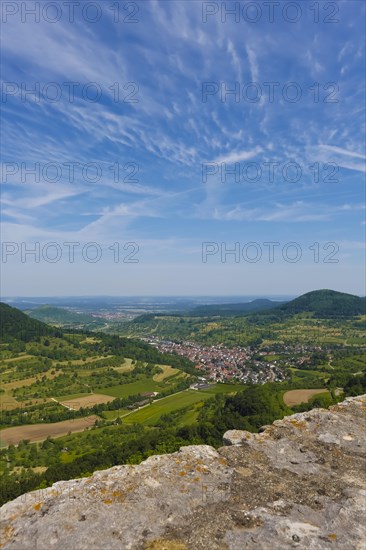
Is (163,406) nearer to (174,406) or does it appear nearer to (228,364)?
(174,406)

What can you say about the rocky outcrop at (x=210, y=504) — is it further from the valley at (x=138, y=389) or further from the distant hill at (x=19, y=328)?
the distant hill at (x=19, y=328)

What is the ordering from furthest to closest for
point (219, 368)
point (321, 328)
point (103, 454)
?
point (321, 328)
point (219, 368)
point (103, 454)

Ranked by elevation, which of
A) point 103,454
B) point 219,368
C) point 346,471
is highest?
point 346,471

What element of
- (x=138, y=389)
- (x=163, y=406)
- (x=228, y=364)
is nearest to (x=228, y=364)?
(x=228, y=364)

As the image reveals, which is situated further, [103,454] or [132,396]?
[132,396]

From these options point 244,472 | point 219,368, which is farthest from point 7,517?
point 219,368

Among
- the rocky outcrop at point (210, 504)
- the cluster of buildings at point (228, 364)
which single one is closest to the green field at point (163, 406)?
the cluster of buildings at point (228, 364)

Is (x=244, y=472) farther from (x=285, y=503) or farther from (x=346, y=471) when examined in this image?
(x=346, y=471)
